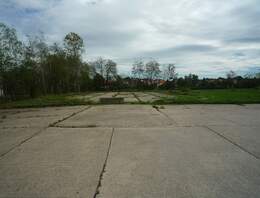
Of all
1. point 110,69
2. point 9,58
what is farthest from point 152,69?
point 9,58

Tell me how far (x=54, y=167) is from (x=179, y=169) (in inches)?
82.4

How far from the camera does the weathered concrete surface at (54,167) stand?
3221 mm

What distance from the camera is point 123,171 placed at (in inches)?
153

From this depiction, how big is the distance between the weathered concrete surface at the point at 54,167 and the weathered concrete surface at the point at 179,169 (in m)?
0.28

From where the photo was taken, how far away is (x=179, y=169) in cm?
393

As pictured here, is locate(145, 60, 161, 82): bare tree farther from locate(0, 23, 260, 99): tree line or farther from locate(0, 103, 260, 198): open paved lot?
locate(0, 103, 260, 198): open paved lot

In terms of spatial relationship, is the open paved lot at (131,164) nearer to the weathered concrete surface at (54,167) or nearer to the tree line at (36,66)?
the weathered concrete surface at (54,167)

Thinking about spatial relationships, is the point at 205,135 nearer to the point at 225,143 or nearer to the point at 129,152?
the point at 225,143

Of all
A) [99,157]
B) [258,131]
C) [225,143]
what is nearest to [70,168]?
[99,157]

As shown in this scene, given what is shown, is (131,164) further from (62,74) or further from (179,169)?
(62,74)

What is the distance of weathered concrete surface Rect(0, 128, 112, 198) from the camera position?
3221mm

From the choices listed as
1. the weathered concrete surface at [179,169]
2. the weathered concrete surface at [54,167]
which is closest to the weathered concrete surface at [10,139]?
the weathered concrete surface at [54,167]

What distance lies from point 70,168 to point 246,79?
225ft

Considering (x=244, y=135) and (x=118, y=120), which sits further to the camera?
(x=118, y=120)
